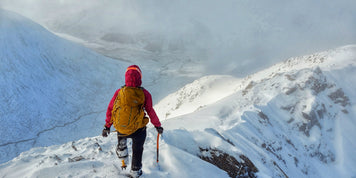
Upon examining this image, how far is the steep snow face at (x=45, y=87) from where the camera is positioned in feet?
72.3

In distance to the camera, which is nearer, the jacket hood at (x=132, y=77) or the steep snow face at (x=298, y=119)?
the jacket hood at (x=132, y=77)

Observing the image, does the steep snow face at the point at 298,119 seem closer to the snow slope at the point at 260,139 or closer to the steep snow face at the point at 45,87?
the snow slope at the point at 260,139

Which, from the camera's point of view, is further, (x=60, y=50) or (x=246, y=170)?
(x=60, y=50)

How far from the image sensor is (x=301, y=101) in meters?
17.4

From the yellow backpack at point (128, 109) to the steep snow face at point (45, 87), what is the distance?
782 inches

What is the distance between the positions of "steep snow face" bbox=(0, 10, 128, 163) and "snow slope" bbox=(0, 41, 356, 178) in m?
14.1

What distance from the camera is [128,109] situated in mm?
3920

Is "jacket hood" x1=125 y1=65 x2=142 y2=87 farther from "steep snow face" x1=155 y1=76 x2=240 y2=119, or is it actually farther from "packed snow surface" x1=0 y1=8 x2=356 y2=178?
"steep snow face" x1=155 y1=76 x2=240 y2=119

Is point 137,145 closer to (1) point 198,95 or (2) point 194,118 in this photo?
(2) point 194,118

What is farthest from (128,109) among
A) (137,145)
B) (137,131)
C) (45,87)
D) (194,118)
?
(45,87)

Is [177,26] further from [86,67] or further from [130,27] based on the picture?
[86,67]

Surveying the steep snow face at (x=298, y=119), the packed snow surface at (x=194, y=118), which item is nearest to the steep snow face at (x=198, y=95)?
→ the packed snow surface at (x=194, y=118)

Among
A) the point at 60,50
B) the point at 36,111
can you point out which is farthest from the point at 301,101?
the point at 60,50

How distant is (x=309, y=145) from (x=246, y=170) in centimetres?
1154
